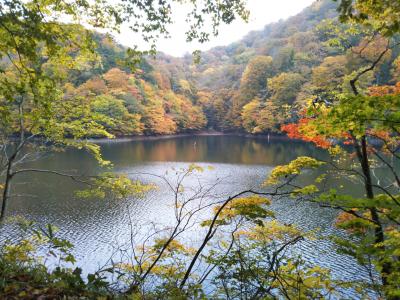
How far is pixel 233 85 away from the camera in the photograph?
209 feet

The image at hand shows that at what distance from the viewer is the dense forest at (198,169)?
375 centimetres

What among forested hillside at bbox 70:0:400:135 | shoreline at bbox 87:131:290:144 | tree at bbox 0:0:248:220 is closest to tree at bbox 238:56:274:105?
forested hillside at bbox 70:0:400:135

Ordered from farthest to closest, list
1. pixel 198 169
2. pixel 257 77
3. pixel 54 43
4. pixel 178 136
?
pixel 178 136 < pixel 257 77 < pixel 198 169 < pixel 54 43

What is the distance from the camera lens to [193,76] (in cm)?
7675

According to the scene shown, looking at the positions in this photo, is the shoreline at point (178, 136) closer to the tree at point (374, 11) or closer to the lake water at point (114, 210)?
the lake water at point (114, 210)

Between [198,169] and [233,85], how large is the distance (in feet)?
190

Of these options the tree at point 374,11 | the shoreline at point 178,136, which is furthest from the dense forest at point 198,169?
the shoreline at point 178,136

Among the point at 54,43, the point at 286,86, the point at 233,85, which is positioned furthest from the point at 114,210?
the point at 233,85

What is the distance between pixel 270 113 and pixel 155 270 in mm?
40408

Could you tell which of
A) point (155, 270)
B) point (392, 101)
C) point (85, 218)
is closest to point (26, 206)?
point (85, 218)

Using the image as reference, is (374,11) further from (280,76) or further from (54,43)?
(280,76)

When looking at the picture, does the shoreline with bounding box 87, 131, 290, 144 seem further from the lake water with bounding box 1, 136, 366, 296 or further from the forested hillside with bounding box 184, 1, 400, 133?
the lake water with bounding box 1, 136, 366, 296

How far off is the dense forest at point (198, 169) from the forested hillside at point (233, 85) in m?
0.30

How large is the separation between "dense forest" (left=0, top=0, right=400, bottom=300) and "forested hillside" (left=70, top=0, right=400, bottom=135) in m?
0.30
